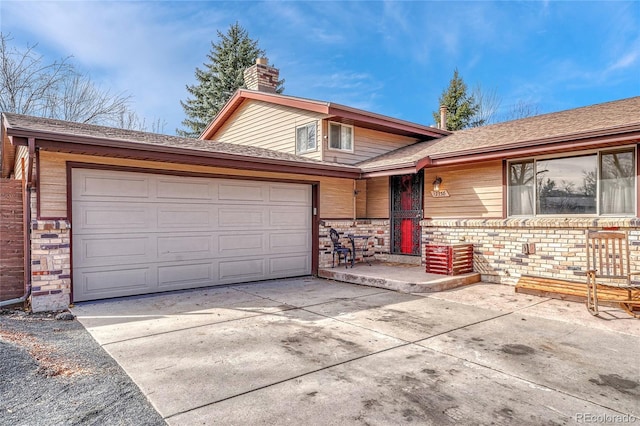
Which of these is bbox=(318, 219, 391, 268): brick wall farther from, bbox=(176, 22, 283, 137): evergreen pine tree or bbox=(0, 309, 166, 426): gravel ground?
bbox=(176, 22, 283, 137): evergreen pine tree

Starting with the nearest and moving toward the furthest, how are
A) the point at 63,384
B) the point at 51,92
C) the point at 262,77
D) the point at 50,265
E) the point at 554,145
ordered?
the point at 63,384
the point at 50,265
the point at 554,145
the point at 262,77
the point at 51,92

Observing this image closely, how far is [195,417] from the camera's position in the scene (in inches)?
108

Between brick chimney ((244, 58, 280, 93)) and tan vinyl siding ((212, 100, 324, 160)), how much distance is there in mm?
550

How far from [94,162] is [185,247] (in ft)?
7.10

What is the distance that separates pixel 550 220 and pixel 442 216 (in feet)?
7.79

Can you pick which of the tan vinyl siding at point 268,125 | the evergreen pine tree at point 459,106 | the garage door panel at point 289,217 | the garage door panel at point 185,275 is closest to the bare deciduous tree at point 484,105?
the evergreen pine tree at point 459,106

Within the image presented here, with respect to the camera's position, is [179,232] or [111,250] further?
[179,232]

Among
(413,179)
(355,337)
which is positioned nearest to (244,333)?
(355,337)

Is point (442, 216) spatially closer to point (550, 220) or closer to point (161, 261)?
point (550, 220)

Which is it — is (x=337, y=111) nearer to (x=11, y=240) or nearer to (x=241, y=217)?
(x=241, y=217)

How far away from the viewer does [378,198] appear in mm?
10539

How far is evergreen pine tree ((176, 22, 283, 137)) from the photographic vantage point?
2398 cm

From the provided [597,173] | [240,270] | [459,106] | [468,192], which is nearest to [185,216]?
[240,270]

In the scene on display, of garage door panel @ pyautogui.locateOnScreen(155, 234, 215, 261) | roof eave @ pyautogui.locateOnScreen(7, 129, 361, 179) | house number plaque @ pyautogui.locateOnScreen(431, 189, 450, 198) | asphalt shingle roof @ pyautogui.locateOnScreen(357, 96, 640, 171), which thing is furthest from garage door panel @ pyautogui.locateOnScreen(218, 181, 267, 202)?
house number plaque @ pyautogui.locateOnScreen(431, 189, 450, 198)
